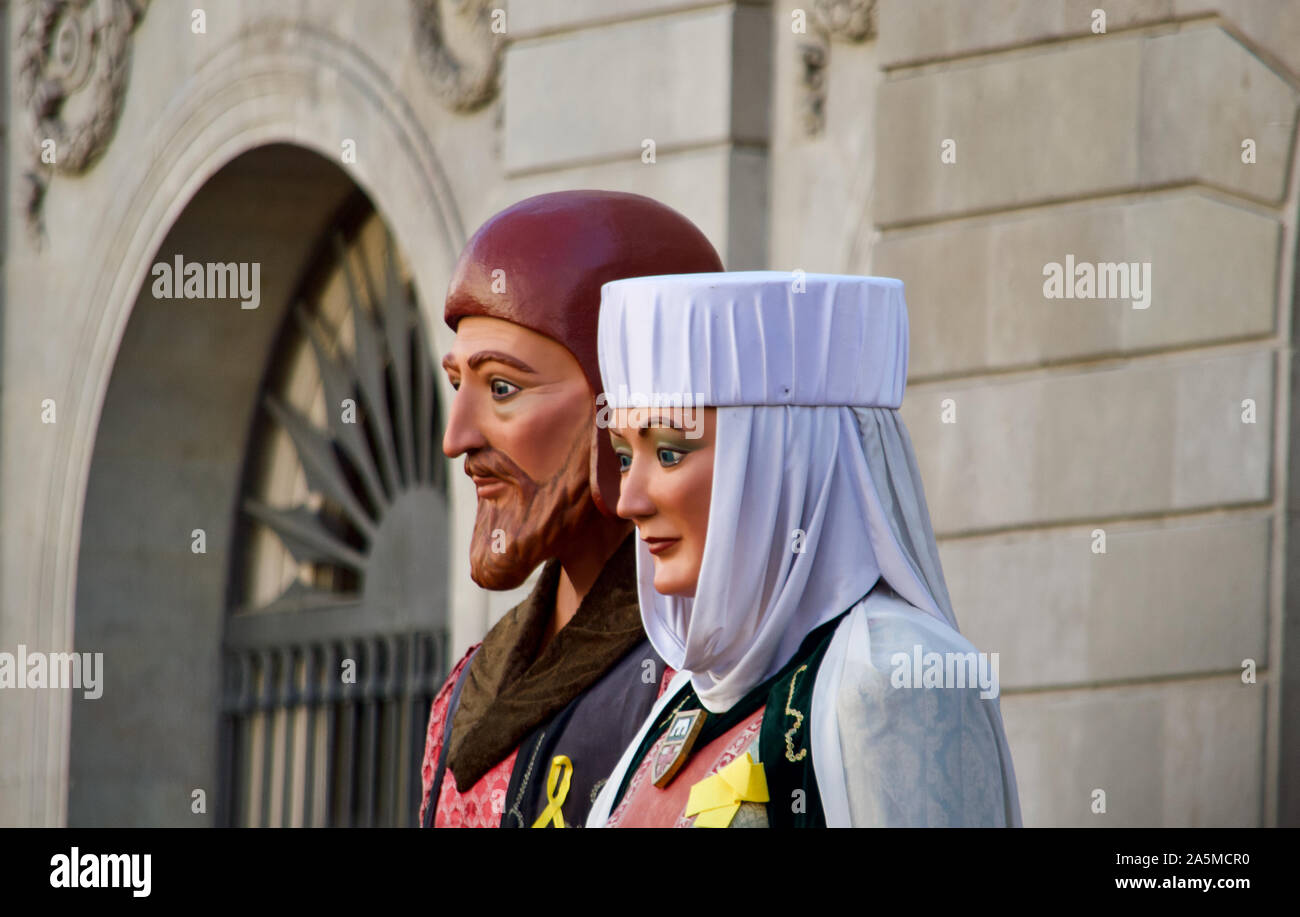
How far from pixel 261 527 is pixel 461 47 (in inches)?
138

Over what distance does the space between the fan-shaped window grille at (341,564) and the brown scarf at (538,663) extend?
5.97m

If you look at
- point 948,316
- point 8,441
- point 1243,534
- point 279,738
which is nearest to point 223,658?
point 279,738

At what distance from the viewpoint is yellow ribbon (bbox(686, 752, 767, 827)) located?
141 inches

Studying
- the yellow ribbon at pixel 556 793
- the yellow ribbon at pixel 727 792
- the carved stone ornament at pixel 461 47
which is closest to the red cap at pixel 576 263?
the yellow ribbon at pixel 556 793

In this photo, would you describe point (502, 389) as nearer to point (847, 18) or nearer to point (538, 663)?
point (538, 663)

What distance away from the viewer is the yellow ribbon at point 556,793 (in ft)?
14.4

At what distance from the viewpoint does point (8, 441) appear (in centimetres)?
1241

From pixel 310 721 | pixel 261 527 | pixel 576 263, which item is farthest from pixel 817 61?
pixel 261 527

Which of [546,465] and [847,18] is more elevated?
[847,18]

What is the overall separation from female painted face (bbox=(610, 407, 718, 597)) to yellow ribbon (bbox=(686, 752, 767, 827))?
0.33m

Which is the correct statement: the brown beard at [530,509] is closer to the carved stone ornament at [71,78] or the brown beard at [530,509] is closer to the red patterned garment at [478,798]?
the red patterned garment at [478,798]

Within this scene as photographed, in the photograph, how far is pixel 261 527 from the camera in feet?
40.7

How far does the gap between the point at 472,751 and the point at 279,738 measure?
7.38 metres
